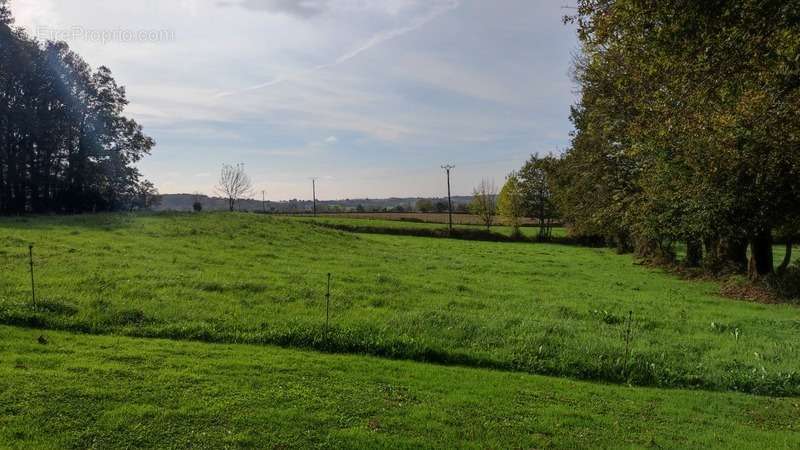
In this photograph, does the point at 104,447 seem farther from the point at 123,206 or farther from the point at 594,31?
the point at 123,206

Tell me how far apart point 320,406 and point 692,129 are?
33.5ft

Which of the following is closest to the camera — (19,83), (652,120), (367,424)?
(367,424)

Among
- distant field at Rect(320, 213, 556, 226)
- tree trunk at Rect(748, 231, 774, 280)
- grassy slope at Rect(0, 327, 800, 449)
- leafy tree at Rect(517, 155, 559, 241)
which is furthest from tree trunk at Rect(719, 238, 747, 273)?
distant field at Rect(320, 213, 556, 226)

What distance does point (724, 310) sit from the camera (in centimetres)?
1792

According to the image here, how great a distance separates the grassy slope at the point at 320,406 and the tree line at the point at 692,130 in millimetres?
5011

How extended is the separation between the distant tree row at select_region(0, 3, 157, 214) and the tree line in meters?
47.0

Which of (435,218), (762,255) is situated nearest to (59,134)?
(435,218)

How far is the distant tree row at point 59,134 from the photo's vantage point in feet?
160

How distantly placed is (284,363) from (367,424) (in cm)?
266

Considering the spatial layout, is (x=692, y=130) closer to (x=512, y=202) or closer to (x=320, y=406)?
(x=320, y=406)

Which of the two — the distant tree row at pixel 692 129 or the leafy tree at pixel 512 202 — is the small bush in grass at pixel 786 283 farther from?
the leafy tree at pixel 512 202

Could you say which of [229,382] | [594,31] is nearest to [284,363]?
[229,382]

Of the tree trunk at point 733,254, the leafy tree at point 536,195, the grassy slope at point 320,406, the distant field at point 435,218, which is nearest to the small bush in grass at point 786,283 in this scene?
the tree trunk at point 733,254

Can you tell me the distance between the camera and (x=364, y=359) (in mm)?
9047
